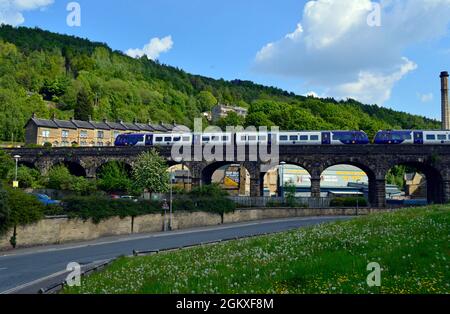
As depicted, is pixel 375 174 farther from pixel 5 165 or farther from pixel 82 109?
pixel 82 109

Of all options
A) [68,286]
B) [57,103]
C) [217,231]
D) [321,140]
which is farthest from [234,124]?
[68,286]

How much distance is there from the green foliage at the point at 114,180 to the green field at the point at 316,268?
50.1 metres

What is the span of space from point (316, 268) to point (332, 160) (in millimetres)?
54795

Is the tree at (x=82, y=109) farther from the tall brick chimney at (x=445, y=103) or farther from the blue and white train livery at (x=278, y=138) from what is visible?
the tall brick chimney at (x=445, y=103)

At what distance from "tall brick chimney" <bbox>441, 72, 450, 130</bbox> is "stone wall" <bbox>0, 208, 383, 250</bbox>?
38.5 m

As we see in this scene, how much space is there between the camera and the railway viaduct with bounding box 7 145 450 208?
62.4m

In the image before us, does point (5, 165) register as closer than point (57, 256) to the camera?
No

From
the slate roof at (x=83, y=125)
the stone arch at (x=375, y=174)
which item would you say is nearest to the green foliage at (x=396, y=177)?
the stone arch at (x=375, y=174)

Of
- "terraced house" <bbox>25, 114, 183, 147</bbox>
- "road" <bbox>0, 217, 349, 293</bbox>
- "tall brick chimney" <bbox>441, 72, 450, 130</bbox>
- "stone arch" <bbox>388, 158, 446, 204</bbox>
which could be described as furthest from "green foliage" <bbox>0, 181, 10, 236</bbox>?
"tall brick chimney" <bbox>441, 72, 450, 130</bbox>

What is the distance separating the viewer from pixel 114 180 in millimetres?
66312

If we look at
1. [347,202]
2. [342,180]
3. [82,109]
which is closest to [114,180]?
[347,202]

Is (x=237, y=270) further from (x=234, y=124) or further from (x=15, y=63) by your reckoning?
(x=15, y=63)

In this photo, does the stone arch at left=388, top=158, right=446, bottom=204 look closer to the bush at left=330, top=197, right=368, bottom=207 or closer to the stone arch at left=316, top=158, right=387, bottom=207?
the stone arch at left=316, top=158, right=387, bottom=207
